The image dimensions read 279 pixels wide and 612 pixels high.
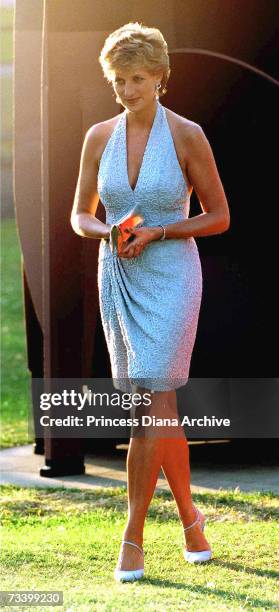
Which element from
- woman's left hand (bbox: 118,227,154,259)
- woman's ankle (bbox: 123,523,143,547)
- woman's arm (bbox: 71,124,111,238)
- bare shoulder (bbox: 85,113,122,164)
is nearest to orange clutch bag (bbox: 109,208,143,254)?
woman's left hand (bbox: 118,227,154,259)

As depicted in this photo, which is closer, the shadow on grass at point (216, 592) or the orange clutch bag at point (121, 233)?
the shadow on grass at point (216, 592)

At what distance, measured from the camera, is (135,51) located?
424cm

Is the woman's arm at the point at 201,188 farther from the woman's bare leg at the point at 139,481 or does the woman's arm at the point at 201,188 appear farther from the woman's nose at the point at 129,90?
the woman's bare leg at the point at 139,481

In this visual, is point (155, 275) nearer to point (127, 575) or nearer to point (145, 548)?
point (127, 575)

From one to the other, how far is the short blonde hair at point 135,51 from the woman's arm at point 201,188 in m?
0.26

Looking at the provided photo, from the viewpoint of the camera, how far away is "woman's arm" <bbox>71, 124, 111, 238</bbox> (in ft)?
14.7

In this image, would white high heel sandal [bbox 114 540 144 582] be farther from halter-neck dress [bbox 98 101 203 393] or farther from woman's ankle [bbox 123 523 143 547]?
halter-neck dress [bbox 98 101 203 393]

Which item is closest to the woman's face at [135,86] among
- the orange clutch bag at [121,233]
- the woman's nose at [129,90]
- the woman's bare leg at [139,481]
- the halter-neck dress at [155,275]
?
the woman's nose at [129,90]

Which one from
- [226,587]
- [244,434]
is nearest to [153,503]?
[244,434]

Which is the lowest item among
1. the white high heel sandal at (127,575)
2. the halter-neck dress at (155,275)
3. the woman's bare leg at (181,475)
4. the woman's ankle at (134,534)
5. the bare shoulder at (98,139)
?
the white high heel sandal at (127,575)

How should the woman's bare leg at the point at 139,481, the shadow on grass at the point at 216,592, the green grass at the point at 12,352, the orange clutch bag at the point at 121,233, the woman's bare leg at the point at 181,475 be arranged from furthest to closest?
the green grass at the point at 12,352
the woman's bare leg at the point at 181,475
the woman's bare leg at the point at 139,481
the orange clutch bag at the point at 121,233
the shadow on grass at the point at 216,592

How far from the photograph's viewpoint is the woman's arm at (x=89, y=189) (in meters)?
4.49

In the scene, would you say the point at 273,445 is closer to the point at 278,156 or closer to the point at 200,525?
the point at 278,156

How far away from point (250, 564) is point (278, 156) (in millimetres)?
2893
